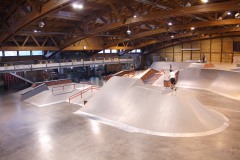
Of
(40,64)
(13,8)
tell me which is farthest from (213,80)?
(40,64)

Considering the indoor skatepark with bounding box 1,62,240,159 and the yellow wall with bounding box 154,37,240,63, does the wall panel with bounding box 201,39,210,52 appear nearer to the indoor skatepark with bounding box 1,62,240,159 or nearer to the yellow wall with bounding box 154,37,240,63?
the yellow wall with bounding box 154,37,240,63

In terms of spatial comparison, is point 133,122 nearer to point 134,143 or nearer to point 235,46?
point 134,143

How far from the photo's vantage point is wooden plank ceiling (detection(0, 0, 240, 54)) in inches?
478

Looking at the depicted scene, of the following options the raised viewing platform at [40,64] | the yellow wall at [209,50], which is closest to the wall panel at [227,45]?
the yellow wall at [209,50]

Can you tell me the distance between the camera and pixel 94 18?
56.3ft

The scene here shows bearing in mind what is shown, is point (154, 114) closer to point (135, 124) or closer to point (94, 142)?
point (135, 124)

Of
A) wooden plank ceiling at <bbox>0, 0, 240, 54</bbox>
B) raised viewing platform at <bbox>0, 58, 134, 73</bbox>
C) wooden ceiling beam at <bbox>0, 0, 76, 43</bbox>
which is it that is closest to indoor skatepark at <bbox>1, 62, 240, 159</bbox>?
wooden plank ceiling at <bbox>0, 0, 240, 54</bbox>

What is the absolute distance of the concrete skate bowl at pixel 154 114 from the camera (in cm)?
916

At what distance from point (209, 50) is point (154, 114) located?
84.5 ft

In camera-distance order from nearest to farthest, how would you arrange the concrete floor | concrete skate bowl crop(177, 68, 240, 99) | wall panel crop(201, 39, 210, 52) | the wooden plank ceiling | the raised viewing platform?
the concrete floor < the wooden plank ceiling < concrete skate bowl crop(177, 68, 240, 99) < the raised viewing platform < wall panel crop(201, 39, 210, 52)

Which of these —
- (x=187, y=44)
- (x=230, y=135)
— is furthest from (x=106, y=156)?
(x=187, y=44)

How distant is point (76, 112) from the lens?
1318 cm

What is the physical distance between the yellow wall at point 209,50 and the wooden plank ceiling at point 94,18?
240cm

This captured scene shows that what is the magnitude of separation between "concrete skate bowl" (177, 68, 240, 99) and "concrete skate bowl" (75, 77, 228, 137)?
Answer: 610 centimetres
